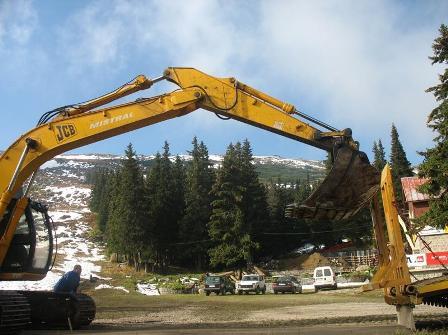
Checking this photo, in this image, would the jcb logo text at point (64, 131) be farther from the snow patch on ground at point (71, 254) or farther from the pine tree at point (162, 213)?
the pine tree at point (162, 213)

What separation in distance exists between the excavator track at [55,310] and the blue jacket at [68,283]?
2.62ft

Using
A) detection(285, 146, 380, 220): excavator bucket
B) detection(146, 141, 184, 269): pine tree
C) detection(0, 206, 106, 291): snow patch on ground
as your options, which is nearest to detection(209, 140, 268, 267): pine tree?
detection(146, 141, 184, 269): pine tree

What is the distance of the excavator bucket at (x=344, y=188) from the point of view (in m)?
10.9

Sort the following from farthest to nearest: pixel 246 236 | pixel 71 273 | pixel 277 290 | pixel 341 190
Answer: pixel 246 236 → pixel 277 290 → pixel 71 273 → pixel 341 190

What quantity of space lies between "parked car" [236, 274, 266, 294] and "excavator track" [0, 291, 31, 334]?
114 ft

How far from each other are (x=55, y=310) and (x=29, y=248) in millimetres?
2286

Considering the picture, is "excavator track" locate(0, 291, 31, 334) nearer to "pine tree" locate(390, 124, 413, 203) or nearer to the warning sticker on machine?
the warning sticker on machine

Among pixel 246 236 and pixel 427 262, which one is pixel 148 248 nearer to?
pixel 246 236

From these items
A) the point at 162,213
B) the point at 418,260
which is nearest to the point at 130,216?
the point at 162,213

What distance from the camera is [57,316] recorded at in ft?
43.9

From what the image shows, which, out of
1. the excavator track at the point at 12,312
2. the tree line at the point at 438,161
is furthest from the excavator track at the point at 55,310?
the tree line at the point at 438,161

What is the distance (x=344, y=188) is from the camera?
10945 millimetres

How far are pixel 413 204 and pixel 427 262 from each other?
16.2m

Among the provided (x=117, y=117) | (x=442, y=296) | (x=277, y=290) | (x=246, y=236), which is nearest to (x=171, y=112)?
(x=117, y=117)
